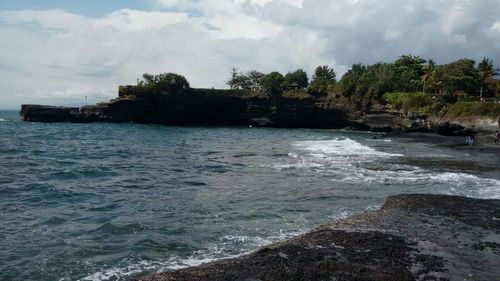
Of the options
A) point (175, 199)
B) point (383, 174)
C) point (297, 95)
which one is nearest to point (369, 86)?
point (297, 95)

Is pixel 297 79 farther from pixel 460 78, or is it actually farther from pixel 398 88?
pixel 460 78

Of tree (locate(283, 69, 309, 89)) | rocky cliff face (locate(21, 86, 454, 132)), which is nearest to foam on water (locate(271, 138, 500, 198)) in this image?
rocky cliff face (locate(21, 86, 454, 132))

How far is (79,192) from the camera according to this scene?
20359 mm

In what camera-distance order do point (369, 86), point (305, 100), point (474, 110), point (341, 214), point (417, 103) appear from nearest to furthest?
1. point (341, 214)
2. point (474, 110)
3. point (417, 103)
4. point (369, 86)
5. point (305, 100)

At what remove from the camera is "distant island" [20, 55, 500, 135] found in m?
77.5

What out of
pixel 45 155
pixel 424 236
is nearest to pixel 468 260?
pixel 424 236

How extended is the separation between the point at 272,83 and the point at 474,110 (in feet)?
147

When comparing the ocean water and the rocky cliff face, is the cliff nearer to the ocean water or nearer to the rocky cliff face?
the rocky cliff face

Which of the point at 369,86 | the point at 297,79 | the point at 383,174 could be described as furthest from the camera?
the point at 297,79

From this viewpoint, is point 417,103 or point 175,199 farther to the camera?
point 417,103

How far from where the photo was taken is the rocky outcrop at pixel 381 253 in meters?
9.03

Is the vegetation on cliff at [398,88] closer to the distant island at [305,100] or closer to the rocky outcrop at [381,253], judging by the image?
the distant island at [305,100]

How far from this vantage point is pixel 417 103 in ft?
247

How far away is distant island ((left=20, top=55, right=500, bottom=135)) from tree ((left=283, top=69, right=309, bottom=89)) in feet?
26.1
